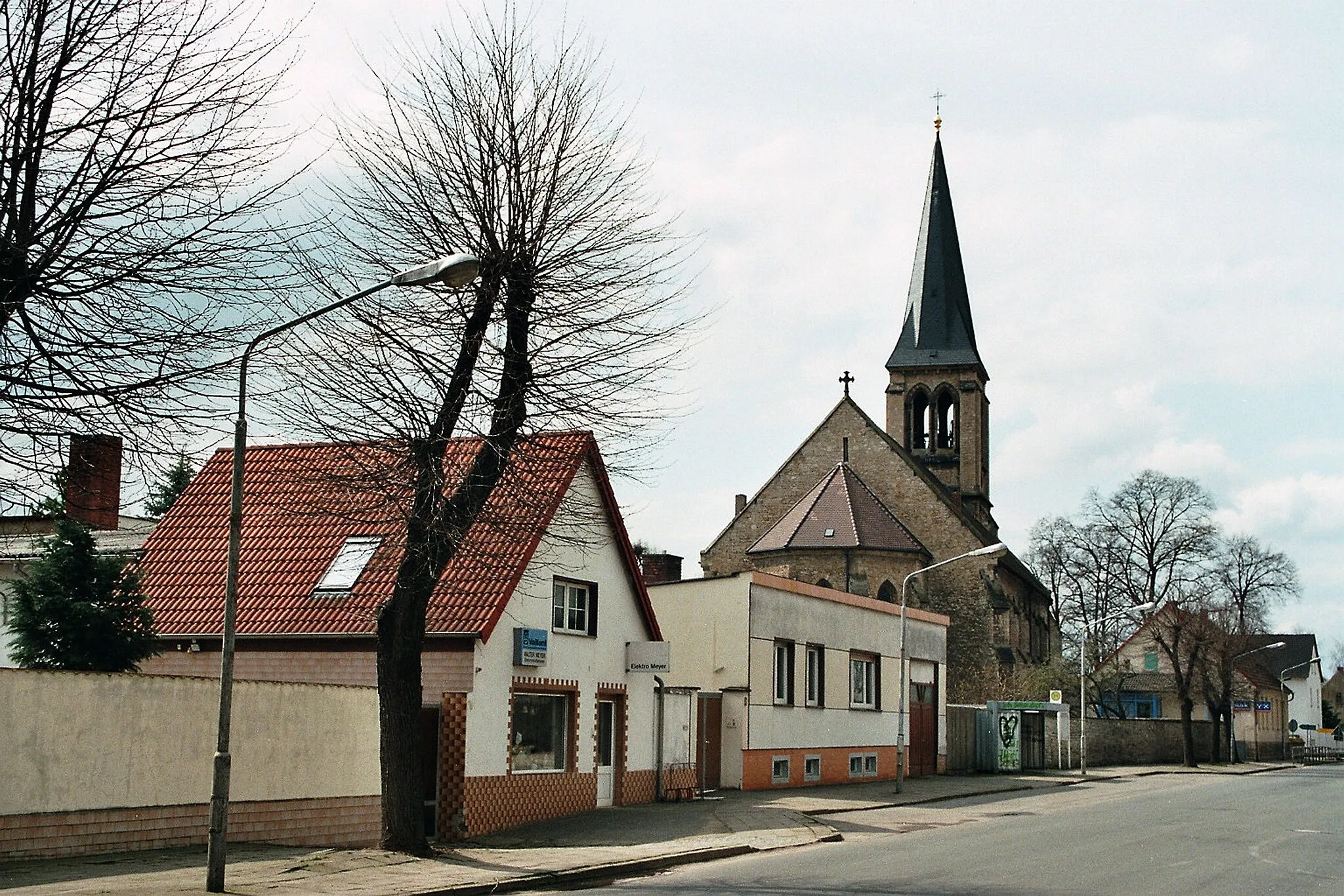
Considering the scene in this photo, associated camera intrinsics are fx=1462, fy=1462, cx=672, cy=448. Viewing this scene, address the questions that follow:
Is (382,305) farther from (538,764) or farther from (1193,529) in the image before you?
(1193,529)

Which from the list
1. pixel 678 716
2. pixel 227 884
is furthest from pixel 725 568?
pixel 227 884

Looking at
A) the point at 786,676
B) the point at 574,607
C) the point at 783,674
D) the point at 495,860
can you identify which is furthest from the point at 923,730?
the point at 495,860

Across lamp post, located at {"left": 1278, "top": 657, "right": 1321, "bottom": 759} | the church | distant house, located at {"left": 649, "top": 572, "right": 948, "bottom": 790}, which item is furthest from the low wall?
lamp post, located at {"left": 1278, "top": 657, "right": 1321, "bottom": 759}

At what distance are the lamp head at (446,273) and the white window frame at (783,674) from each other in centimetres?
1971

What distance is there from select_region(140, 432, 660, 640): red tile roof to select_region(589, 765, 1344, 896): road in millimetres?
5237

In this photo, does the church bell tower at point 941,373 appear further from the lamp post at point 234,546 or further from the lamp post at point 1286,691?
the lamp post at point 234,546

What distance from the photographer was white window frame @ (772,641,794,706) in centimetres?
3222

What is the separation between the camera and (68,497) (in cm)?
1174

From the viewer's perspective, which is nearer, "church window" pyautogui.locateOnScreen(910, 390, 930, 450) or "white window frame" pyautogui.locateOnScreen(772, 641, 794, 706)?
"white window frame" pyautogui.locateOnScreen(772, 641, 794, 706)

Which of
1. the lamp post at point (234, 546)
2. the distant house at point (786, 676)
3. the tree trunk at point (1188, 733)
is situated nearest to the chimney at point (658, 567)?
the distant house at point (786, 676)

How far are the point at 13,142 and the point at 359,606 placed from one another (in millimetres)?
12748

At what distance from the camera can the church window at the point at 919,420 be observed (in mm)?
70688

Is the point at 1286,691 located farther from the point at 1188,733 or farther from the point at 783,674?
the point at 783,674

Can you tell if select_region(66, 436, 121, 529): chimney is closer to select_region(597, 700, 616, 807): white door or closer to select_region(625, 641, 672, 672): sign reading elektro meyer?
select_region(597, 700, 616, 807): white door
